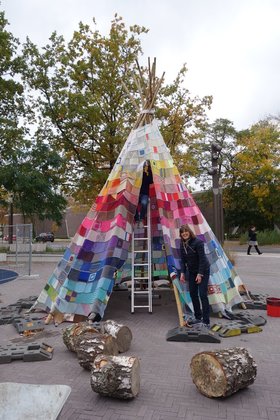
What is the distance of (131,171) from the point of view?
7914 mm

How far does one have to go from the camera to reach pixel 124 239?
7328 millimetres

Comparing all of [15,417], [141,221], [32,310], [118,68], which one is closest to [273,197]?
[118,68]

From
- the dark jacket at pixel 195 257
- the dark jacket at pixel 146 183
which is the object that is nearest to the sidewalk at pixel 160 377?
the dark jacket at pixel 195 257

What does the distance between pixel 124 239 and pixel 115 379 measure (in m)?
3.74

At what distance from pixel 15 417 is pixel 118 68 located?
67.0 ft

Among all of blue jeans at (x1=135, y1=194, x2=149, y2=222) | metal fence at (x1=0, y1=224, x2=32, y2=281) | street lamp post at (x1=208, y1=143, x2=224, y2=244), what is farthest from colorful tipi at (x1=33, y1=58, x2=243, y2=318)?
metal fence at (x1=0, y1=224, x2=32, y2=281)

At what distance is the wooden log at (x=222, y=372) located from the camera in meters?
3.76

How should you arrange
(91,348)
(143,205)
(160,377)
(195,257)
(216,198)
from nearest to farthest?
(160,377)
(91,348)
(195,257)
(143,205)
(216,198)

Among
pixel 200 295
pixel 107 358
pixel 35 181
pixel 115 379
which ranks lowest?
pixel 115 379

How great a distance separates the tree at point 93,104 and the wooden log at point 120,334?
15.1 meters

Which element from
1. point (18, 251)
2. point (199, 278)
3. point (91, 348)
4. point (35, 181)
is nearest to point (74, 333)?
point (91, 348)

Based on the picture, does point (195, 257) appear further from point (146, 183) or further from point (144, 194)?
point (146, 183)

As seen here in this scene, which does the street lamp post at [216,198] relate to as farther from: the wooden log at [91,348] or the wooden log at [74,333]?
the wooden log at [91,348]

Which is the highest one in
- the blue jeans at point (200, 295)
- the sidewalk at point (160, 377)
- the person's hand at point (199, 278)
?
the person's hand at point (199, 278)
